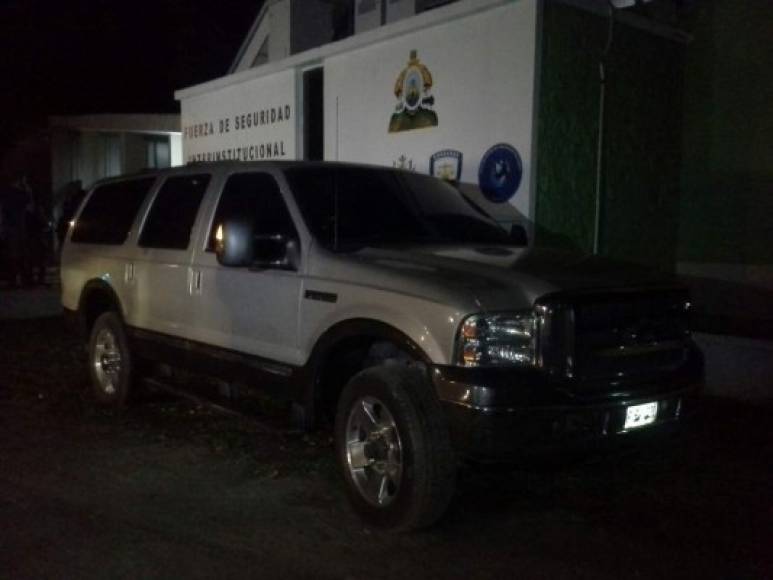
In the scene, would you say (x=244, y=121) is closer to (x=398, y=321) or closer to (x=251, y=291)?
(x=251, y=291)

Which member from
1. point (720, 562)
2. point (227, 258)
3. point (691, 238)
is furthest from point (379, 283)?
point (691, 238)

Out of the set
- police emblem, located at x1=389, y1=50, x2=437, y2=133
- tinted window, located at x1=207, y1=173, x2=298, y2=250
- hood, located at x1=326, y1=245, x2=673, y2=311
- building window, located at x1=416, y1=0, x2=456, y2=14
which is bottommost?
hood, located at x1=326, y1=245, x2=673, y2=311

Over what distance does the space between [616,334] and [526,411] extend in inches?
27.9

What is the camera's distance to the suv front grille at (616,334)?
3943mm

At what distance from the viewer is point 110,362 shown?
684 centimetres

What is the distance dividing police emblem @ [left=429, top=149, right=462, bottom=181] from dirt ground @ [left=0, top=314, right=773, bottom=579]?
346cm

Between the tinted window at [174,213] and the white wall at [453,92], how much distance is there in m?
3.13

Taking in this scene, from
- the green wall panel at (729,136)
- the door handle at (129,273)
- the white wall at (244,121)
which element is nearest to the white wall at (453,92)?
the white wall at (244,121)

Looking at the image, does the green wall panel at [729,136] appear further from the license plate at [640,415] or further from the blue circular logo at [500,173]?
the license plate at [640,415]

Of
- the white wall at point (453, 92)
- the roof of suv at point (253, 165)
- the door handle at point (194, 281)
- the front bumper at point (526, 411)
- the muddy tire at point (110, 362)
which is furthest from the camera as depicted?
the white wall at point (453, 92)

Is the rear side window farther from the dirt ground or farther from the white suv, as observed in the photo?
the dirt ground

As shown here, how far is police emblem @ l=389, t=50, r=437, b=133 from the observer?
28.7ft

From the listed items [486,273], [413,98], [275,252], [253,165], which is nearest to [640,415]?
[486,273]

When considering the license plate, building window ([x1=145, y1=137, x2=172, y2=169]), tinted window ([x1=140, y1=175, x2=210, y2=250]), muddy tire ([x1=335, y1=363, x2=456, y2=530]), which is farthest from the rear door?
building window ([x1=145, y1=137, x2=172, y2=169])
